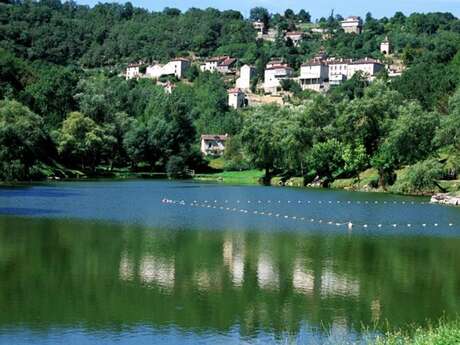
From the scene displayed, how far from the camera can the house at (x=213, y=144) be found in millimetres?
144250

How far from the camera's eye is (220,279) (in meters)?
30.5

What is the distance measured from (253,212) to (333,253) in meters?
19.8

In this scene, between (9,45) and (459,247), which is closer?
(459,247)

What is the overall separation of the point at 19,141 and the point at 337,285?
6379 centimetres

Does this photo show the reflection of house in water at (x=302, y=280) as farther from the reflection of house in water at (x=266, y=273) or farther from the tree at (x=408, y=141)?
the tree at (x=408, y=141)

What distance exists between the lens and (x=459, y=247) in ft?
134

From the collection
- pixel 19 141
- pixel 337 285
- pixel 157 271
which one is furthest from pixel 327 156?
pixel 337 285

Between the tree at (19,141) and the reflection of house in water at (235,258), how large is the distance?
49669 mm

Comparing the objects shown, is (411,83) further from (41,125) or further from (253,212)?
(253,212)

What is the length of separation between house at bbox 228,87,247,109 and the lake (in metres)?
131

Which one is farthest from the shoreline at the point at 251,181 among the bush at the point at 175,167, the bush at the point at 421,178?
the bush at the point at 175,167

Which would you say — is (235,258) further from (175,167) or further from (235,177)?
(175,167)

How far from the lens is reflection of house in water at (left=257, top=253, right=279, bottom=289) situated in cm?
2983

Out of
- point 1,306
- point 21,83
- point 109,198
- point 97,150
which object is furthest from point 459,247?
point 21,83
